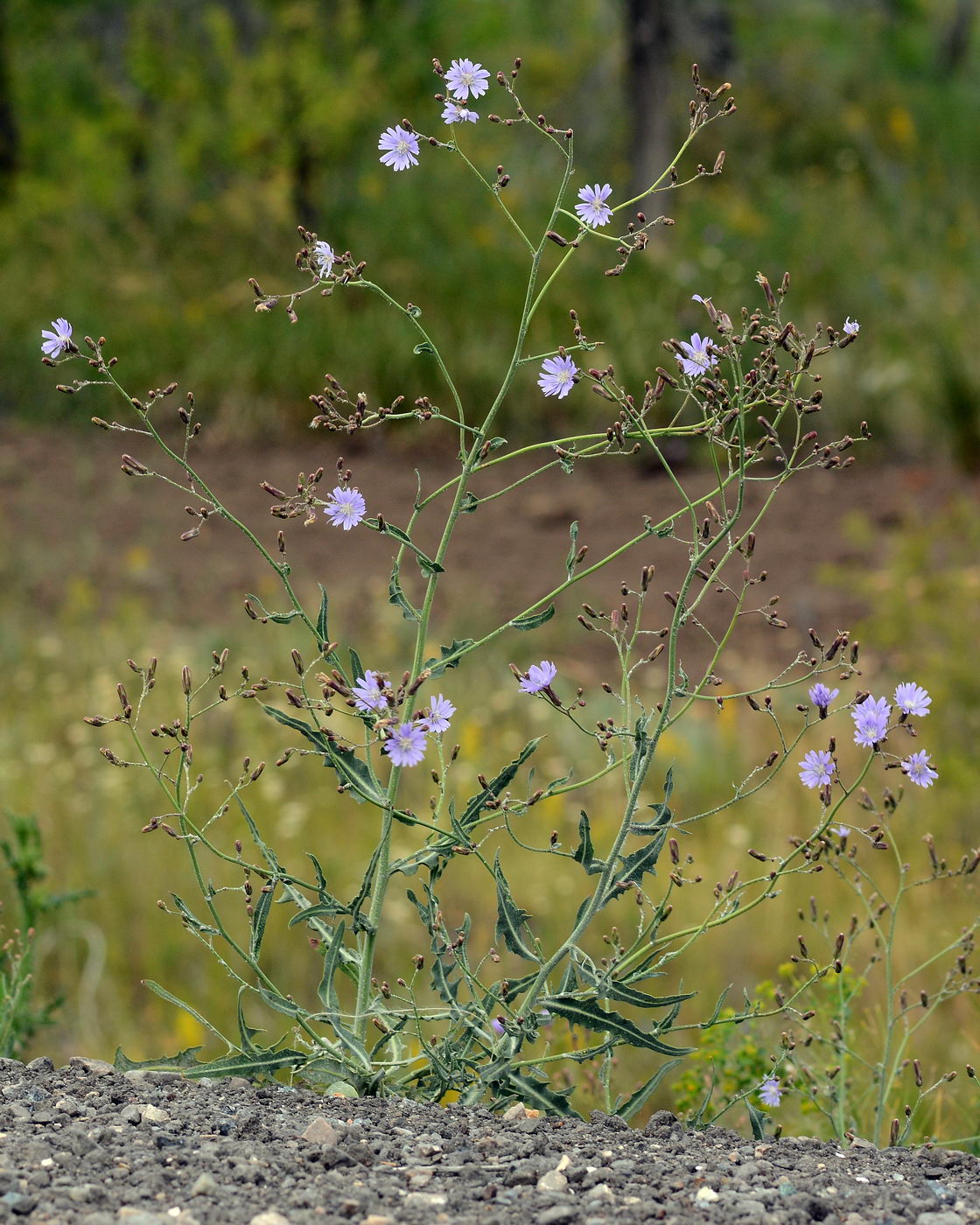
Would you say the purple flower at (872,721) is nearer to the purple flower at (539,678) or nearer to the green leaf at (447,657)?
the purple flower at (539,678)

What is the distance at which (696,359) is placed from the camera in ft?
6.11

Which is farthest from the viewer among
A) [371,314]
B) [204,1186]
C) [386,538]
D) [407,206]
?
[407,206]

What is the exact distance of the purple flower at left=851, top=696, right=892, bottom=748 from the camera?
179 centimetres

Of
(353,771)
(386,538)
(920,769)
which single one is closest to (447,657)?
(353,771)

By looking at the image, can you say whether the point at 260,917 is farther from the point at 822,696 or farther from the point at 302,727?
the point at 822,696

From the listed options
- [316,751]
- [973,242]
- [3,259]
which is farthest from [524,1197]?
[3,259]

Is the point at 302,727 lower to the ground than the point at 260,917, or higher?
higher

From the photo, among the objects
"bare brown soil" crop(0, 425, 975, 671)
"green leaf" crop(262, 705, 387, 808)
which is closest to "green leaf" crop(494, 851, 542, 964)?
"green leaf" crop(262, 705, 387, 808)

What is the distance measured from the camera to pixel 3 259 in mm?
11523

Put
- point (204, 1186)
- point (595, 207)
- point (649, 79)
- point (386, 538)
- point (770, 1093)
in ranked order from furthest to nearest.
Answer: point (649, 79)
point (386, 538)
point (770, 1093)
point (595, 207)
point (204, 1186)

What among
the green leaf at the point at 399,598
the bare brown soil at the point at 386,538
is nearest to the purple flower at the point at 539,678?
the green leaf at the point at 399,598

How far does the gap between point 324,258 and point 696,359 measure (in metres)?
0.49

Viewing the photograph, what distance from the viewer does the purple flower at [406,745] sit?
1701 millimetres

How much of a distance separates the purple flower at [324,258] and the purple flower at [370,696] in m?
0.51
